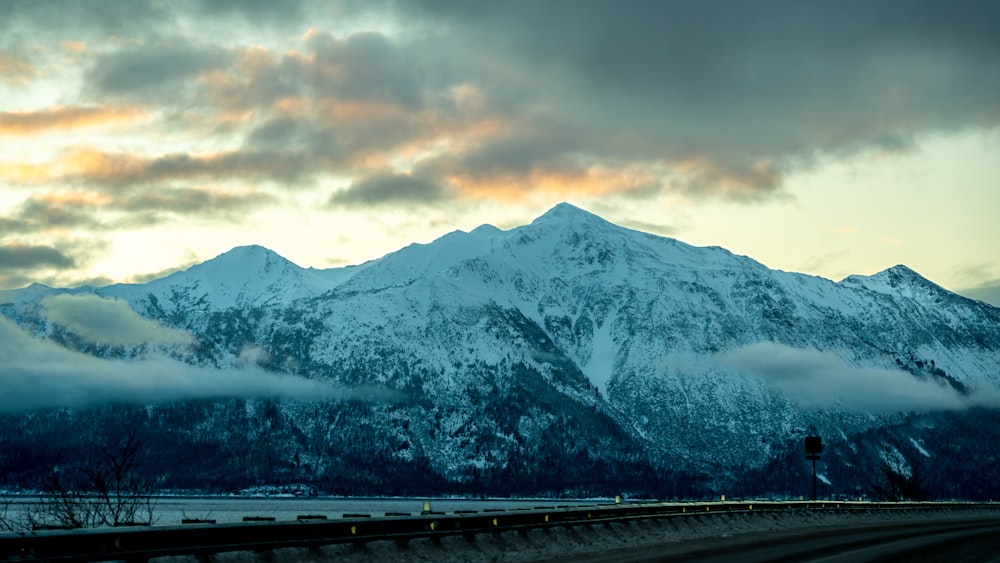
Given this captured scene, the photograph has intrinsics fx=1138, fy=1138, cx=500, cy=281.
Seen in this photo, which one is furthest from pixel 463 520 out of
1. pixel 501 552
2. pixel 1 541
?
pixel 1 541

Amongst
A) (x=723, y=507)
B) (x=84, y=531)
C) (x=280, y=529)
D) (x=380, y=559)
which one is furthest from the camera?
(x=723, y=507)

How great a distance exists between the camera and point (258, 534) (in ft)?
82.1

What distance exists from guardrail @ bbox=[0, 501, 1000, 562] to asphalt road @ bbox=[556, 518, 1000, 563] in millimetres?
2736

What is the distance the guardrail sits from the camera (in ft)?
65.7

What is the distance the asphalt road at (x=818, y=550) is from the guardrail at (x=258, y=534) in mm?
2736

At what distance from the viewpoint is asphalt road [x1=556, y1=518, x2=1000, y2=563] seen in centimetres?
3466

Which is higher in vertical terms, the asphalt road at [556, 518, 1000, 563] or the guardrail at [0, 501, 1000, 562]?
the guardrail at [0, 501, 1000, 562]

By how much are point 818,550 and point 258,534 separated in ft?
73.5

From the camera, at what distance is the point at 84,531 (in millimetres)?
20484

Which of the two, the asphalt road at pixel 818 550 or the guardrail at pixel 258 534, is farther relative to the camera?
the asphalt road at pixel 818 550

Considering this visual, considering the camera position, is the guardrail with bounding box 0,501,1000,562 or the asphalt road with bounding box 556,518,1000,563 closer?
the guardrail with bounding box 0,501,1000,562

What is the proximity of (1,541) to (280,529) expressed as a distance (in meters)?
7.55

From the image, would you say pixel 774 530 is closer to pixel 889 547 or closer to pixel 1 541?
pixel 889 547

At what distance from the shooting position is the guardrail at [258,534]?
20.0 metres
